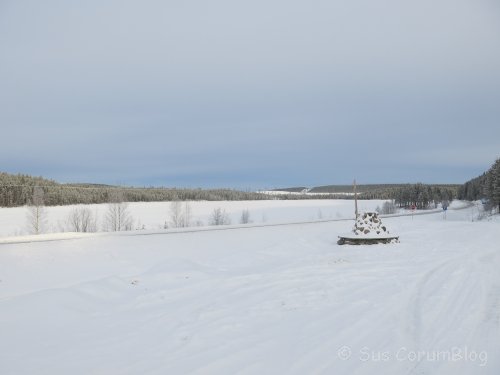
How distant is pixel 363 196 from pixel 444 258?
126927 millimetres

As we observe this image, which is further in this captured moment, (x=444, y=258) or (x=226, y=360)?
(x=444, y=258)

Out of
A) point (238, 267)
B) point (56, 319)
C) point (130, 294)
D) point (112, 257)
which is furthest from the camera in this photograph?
point (112, 257)

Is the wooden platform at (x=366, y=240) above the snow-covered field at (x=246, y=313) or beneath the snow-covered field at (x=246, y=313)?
above

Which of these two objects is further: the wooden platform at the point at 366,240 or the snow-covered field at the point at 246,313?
the wooden platform at the point at 366,240

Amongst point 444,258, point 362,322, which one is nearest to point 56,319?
point 362,322

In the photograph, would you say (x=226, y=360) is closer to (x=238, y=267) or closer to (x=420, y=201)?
(x=238, y=267)

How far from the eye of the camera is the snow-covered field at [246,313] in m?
5.04

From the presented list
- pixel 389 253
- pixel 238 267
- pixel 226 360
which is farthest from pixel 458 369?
pixel 389 253

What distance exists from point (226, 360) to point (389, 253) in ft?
39.1

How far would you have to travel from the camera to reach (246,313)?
7.29 metres

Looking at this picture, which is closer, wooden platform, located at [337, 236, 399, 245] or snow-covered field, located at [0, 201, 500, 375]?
snow-covered field, located at [0, 201, 500, 375]

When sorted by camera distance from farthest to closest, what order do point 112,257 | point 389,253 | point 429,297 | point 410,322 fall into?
point 389,253 < point 112,257 < point 429,297 < point 410,322

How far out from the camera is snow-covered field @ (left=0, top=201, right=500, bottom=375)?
504 cm

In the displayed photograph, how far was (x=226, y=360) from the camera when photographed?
510 centimetres
